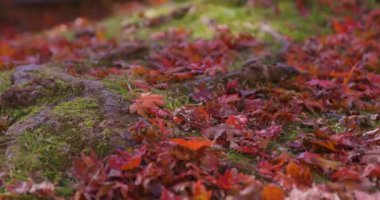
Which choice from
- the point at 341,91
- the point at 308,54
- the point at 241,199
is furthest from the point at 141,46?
the point at 241,199

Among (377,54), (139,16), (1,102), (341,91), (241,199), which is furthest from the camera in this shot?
(139,16)

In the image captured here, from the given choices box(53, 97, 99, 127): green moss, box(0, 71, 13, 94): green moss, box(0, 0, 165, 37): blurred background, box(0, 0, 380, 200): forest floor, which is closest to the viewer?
box(0, 0, 380, 200): forest floor

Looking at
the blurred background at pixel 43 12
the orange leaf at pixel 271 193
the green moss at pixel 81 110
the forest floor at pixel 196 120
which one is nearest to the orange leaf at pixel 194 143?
the forest floor at pixel 196 120

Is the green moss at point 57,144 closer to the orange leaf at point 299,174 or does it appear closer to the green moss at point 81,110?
the green moss at point 81,110

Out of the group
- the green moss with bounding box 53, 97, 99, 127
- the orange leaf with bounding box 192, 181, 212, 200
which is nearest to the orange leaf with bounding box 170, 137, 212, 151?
the orange leaf with bounding box 192, 181, 212, 200

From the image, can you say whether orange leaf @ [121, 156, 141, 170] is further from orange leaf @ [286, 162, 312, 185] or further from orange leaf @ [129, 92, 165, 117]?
orange leaf @ [286, 162, 312, 185]

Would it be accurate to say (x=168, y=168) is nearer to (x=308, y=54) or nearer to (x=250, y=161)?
(x=250, y=161)

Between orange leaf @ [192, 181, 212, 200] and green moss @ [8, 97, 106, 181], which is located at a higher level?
green moss @ [8, 97, 106, 181]

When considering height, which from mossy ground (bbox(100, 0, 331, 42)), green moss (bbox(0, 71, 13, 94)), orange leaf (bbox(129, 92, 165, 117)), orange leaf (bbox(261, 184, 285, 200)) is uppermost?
green moss (bbox(0, 71, 13, 94))

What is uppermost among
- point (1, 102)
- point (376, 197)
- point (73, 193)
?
point (1, 102)
